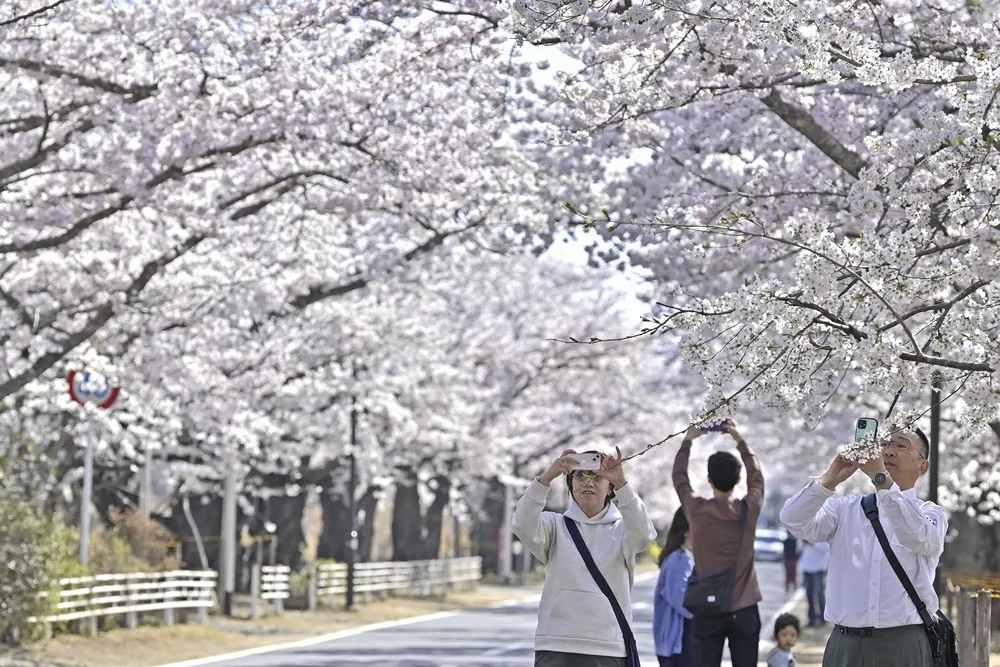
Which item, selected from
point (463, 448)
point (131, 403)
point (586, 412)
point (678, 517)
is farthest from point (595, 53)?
point (586, 412)

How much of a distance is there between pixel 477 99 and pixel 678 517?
24.4 ft

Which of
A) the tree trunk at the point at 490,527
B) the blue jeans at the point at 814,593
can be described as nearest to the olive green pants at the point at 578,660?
the blue jeans at the point at 814,593

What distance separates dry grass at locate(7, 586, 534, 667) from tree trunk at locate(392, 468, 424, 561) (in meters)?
8.44

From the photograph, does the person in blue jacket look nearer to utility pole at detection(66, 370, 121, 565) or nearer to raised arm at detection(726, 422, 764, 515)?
raised arm at detection(726, 422, 764, 515)

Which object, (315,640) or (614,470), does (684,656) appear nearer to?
(614,470)

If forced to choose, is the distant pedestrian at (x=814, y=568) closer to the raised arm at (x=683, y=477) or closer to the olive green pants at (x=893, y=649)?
the raised arm at (x=683, y=477)

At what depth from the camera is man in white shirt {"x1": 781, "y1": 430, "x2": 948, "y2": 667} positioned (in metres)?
6.62

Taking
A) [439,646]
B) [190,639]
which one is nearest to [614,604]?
[439,646]

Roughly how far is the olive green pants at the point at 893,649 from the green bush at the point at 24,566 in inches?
474

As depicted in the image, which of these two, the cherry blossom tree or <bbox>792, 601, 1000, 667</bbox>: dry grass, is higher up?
the cherry blossom tree

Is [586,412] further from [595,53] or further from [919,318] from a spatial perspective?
[919,318]

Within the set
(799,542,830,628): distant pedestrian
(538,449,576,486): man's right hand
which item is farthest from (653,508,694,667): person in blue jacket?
(799,542,830,628): distant pedestrian

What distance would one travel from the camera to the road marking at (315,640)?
18.6m

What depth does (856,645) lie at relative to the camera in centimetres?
670
